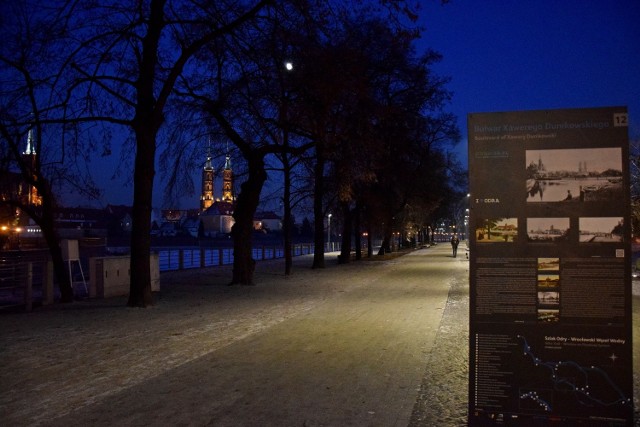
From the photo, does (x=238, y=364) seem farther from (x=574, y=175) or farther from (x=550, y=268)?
(x=574, y=175)

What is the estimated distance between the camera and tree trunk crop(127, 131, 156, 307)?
15.8 m

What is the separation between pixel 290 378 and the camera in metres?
7.75

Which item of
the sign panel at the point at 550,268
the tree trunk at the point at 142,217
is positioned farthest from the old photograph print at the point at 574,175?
the tree trunk at the point at 142,217

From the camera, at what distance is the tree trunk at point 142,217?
15812 mm

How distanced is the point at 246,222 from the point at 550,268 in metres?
18.1

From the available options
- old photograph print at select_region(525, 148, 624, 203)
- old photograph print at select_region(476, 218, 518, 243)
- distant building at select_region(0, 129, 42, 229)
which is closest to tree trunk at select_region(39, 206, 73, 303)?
distant building at select_region(0, 129, 42, 229)

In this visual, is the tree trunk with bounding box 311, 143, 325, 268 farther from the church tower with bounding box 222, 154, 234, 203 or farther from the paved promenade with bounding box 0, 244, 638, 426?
the paved promenade with bounding box 0, 244, 638, 426

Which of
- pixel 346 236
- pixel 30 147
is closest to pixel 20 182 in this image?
pixel 30 147

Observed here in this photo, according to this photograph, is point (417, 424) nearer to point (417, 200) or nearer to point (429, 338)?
point (429, 338)

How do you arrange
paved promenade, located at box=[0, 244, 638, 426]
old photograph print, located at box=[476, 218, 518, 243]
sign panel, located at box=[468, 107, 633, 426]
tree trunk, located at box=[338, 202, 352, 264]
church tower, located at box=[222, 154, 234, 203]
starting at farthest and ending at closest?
tree trunk, located at box=[338, 202, 352, 264] < church tower, located at box=[222, 154, 234, 203] < paved promenade, located at box=[0, 244, 638, 426] < old photograph print, located at box=[476, 218, 518, 243] < sign panel, located at box=[468, 107, 633, 426]

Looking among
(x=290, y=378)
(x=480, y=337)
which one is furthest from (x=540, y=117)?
(x=290, y=378)

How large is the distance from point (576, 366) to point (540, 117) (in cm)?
199

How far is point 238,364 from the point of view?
8633 millimetres

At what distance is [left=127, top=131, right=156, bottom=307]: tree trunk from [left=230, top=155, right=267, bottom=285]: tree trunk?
615 cm
